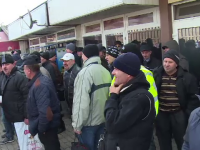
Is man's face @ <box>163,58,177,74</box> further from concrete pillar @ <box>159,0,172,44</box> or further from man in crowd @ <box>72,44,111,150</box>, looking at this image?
concrete pillar @ <box>159,0,172,44</box>

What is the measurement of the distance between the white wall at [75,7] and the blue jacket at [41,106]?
2.55 meters

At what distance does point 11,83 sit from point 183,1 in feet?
12.6

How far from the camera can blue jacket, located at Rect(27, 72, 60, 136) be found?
3.19m

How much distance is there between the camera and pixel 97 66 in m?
3.10

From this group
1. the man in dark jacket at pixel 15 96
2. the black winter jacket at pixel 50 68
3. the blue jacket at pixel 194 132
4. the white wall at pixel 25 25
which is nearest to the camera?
the blue jacket at pixel 194 132

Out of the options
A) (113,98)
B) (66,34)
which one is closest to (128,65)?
(113,98)

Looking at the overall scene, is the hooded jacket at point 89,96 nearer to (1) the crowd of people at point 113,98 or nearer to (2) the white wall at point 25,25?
(1) the crowd of people at point 113,98

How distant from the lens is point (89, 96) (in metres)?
2.92

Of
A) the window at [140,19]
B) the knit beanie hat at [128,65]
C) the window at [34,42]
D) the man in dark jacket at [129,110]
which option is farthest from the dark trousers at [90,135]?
the window at [34,42]

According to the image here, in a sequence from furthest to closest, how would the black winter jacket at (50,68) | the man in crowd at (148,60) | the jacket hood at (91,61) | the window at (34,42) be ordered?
the window at (34,42)
the black winter jacket at (50,68)
the man in crowd at (148,60)
the jacket hood at (91,61)

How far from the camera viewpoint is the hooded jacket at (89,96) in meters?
2.86

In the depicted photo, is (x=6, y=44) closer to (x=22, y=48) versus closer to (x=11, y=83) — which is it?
(x=22, y=48)

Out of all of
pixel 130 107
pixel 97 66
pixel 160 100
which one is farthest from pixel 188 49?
pixel 130 107

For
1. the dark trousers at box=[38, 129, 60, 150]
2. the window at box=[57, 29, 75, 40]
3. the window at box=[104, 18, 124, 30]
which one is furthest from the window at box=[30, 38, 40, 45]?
the dark trousers at box=[38, 129, 60, 150]
